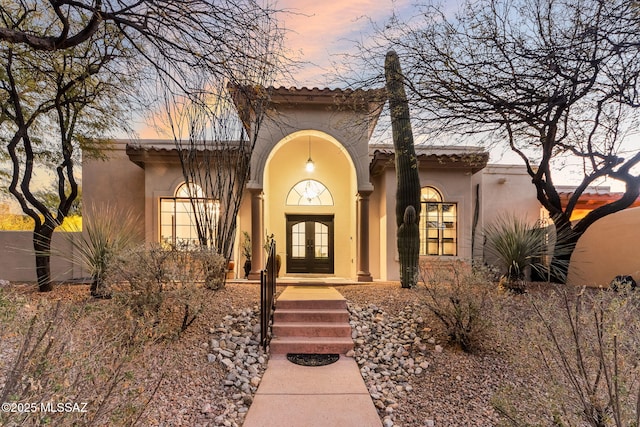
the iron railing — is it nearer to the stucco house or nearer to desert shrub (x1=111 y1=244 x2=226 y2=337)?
desert shrub (x1=111 y1=244 x2=226 y2=337)

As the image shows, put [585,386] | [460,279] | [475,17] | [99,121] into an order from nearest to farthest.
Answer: [585,386] → [460,279] → [475,17] → [99,121]

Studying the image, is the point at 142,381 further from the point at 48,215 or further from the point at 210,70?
the point at 48,215

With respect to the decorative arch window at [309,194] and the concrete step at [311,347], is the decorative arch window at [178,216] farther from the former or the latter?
the concrete step at [311,347]

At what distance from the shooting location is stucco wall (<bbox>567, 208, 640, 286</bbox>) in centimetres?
770

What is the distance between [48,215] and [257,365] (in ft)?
18.9

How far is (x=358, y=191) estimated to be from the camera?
369 inches

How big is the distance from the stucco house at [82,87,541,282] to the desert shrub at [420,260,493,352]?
415cm

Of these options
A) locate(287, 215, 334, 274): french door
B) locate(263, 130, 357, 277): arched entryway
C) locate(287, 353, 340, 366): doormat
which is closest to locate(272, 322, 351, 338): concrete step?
locate(287, 353, 340, 366): doormat

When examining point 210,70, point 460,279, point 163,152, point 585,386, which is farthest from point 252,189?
point 585,386

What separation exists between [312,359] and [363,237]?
17.1ft

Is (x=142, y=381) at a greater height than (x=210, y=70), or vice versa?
(x=210, y=70)

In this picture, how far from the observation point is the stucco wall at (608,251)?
303 inches

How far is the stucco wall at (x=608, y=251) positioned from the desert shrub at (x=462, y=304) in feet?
17.2

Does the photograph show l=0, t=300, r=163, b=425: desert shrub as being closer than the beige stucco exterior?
Yes
